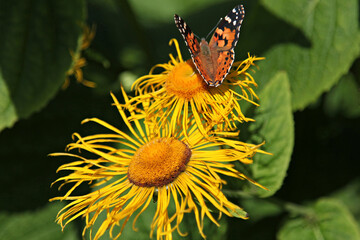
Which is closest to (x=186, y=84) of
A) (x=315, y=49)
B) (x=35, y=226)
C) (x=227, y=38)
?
(x=227, y=38)

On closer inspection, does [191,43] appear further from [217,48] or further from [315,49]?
[315,49]

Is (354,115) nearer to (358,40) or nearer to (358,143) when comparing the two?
(358,143)

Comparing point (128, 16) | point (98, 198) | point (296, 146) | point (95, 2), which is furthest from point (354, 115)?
point (95, 2)

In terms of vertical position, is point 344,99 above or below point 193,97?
below

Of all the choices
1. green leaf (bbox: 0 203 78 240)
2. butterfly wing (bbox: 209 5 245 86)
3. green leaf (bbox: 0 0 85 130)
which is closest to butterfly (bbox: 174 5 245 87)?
butterfly wing (bbox: 209 5 245 86)

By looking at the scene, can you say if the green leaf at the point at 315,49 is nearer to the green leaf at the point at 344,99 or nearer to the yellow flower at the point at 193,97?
the yellow flower at the point at 193,97

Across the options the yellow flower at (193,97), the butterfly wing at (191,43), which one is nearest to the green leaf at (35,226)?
the yellow flower at (193,97)

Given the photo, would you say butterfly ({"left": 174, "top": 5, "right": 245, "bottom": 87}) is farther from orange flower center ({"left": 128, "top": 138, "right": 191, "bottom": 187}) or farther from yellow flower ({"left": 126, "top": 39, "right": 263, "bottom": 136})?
orange flower center ({"left": 128, "top": 138, "right": 191, "bottom": 187})
